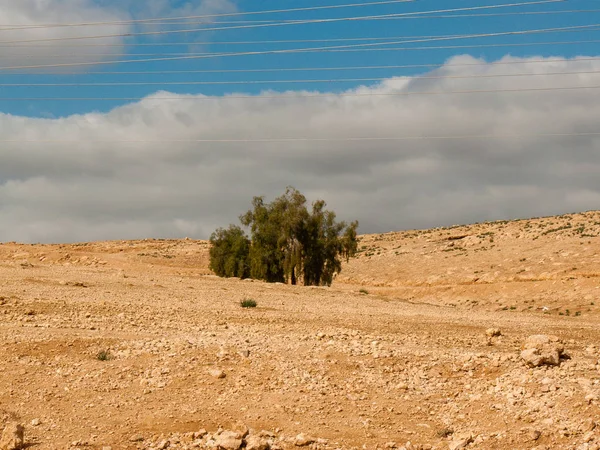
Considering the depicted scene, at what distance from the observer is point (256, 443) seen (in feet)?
33.1

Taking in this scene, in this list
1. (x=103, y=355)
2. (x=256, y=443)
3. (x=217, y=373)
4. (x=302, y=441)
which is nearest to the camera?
(x=256, y=443)

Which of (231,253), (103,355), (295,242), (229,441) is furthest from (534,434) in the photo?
(231,253)

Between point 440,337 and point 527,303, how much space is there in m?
23.4

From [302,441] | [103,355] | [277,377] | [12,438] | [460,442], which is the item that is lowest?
[460,442]

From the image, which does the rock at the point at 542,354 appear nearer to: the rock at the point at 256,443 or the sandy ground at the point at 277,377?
the sandy ground at the point at 277,377

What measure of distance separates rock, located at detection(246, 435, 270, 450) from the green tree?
3695 centimetres

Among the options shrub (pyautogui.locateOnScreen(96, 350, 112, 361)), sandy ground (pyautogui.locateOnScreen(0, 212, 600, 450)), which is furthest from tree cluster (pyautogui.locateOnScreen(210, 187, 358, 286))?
shrub (pyautogui.locateOnScreen(96, 350, 112, 361))

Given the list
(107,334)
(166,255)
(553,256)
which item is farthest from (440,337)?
(166,255)

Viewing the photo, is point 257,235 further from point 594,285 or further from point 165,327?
point 165,327

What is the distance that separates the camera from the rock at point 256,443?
32.9 ft

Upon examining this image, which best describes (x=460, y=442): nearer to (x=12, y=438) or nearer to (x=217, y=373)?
(x=217, y=373)

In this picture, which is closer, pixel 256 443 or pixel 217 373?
pixel 256 443

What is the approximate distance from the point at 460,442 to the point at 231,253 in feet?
129

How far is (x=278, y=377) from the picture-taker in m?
12.3
